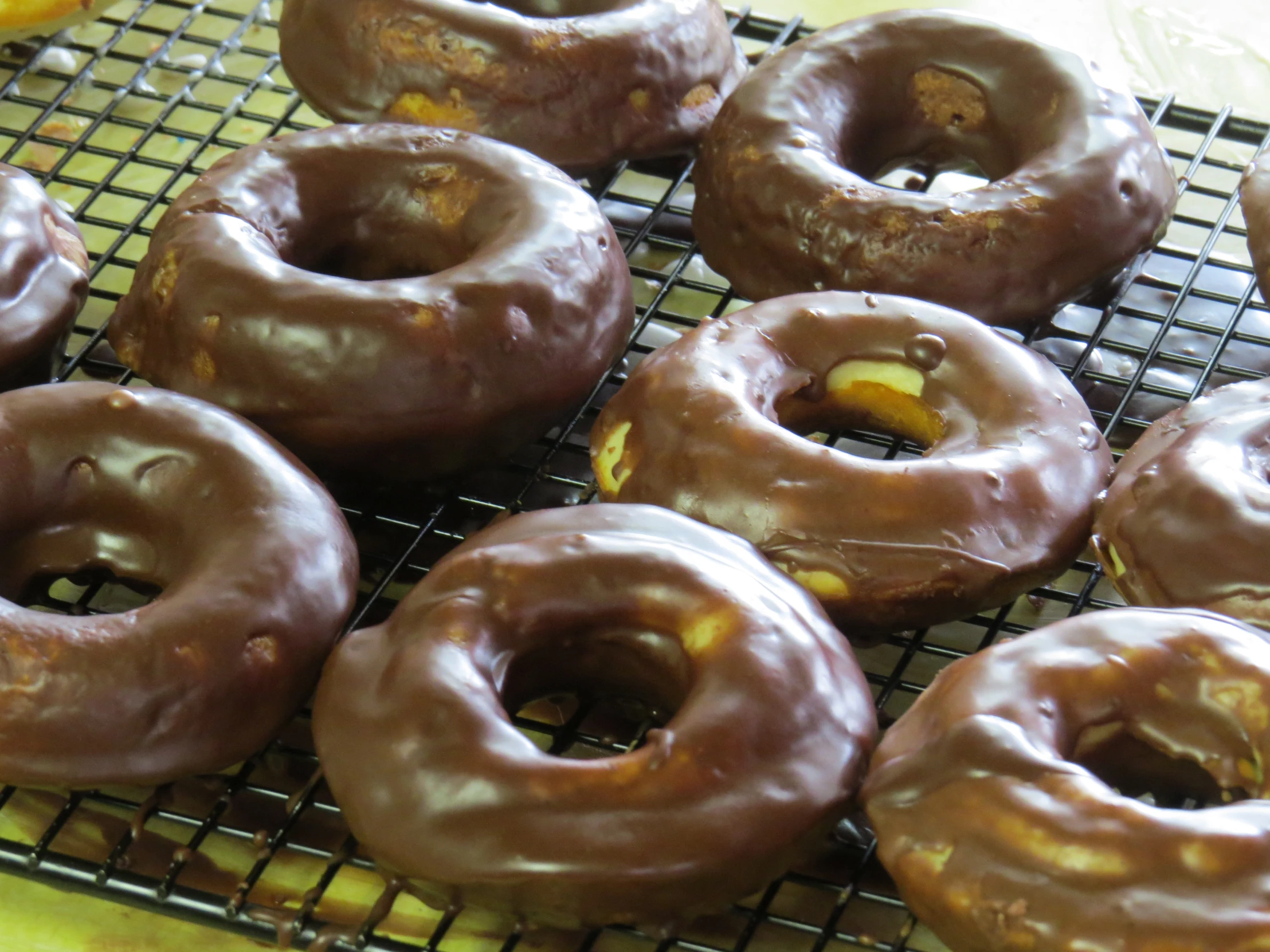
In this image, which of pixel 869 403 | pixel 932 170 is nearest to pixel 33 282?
pixel 869 403

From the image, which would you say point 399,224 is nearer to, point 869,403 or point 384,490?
point 384,490

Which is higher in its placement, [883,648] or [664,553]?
A: [664,553]

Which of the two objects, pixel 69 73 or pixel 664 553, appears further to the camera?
pixel 69 73

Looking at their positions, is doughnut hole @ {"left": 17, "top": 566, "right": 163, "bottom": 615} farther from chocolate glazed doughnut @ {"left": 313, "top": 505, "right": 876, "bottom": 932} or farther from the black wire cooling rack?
chocolate glazed doughnut @ {"left": 313, "top": 505, "right": 876, "bottom": 932}

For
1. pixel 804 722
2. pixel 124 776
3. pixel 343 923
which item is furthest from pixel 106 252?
pixel 804 722

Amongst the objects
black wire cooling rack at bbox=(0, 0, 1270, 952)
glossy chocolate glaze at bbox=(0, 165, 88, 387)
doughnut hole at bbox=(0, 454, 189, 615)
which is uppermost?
glossy chocolate glaze at bbox=(0, 165, 88, 387)

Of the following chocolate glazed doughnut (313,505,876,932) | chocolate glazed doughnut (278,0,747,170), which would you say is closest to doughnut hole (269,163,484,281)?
chocolate glazed doughnut (278,0,747,170)

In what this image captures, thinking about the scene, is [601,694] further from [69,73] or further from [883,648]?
[69,73]
